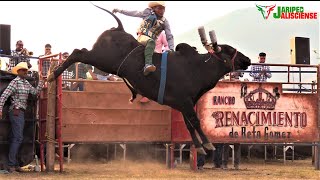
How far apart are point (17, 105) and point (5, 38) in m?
1.90

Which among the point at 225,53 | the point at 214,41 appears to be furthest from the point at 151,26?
the point at 225,53

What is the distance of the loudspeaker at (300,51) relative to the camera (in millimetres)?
16078

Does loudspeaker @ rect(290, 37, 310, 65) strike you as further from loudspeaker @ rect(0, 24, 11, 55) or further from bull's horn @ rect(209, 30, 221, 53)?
loudspeaker @ rect(0, 24, 11, 55)

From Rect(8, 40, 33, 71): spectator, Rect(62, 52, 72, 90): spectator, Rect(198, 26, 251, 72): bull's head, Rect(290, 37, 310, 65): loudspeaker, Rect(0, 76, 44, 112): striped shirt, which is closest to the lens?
Rect(198, 26, 251, 72): bull's head

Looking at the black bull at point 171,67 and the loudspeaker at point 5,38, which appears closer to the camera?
the black bull at point 171,67

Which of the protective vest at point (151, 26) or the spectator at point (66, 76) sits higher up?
the protective vest at point (151, 26)

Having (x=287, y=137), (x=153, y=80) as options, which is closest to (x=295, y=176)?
(x=287, y=137)

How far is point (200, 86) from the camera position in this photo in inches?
379

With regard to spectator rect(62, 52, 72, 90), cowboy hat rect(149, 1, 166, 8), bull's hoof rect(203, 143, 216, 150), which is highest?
cowboy hat rect(149, 1, 166, 8)

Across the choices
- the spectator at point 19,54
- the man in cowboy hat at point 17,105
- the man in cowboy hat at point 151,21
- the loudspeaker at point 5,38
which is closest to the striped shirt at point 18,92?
the man in cowboy hat at point 17,105

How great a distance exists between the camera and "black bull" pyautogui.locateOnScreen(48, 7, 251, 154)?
9.34 meters

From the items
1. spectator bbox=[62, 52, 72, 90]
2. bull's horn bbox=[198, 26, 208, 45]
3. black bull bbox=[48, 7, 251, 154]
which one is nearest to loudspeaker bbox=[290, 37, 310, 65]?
spectator bbox=[62, 52, 72, 90]

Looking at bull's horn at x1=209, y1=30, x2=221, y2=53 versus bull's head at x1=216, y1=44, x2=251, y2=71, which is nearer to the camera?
bull's horn at x1=209, y1=30, x2=221, y2=53

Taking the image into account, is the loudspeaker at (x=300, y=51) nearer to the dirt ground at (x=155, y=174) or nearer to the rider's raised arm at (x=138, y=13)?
the dirt ground at (x=155, y=174)
